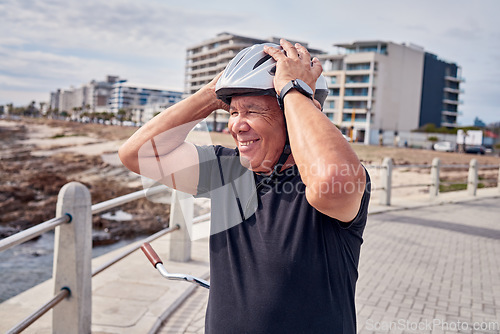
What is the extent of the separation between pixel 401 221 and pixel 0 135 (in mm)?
67154

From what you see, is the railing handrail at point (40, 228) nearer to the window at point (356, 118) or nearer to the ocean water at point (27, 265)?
the ocean water at point (27, 265)

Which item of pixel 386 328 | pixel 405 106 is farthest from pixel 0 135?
A: pixel 386 328

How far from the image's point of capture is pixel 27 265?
405 inches

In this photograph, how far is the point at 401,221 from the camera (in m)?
9.44

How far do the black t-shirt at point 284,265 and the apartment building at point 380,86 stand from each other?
67.8 m

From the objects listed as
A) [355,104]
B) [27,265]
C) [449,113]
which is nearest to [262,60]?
[27,265]

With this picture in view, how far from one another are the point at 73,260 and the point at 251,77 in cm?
249

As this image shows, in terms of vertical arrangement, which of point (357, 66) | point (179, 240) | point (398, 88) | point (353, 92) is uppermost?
point (357, 66)

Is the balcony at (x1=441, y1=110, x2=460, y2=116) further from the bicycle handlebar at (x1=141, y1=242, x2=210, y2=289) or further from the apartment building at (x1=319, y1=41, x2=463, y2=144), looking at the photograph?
the bicycle handlebar at (x1=141, y1=242, x2=210, y2=289)

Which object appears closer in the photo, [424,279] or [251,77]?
[251,77]

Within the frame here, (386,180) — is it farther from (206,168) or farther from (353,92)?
(353,92)

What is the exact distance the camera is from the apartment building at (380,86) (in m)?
70.1

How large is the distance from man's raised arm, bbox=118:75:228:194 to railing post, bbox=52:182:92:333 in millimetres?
1679

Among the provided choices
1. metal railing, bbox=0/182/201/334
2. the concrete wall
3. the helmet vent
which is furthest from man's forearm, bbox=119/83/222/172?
the concrete wall
